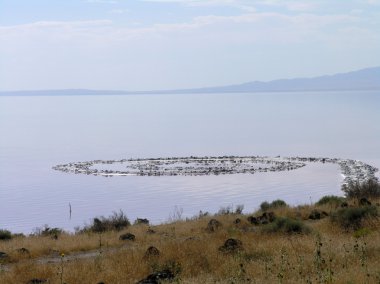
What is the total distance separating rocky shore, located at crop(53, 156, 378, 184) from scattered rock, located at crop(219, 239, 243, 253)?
3567 cm

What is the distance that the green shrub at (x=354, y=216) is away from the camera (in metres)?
16.6

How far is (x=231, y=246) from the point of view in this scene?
1402 centimetres

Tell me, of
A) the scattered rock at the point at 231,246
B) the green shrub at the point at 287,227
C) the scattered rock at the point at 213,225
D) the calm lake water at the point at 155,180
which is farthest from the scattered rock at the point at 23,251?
the calm lake water at the point at 155,180

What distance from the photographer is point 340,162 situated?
6038 cm

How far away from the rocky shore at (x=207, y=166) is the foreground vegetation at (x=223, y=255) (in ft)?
107

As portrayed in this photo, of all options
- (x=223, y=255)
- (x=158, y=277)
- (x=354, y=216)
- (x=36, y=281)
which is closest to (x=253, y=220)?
(x=354, y=216)

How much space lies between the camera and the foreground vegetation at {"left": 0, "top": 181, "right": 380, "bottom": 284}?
10.6 m

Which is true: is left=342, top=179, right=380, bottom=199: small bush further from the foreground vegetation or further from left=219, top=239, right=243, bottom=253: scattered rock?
left=219, top=239, right=243, bottom=253: scattered rock

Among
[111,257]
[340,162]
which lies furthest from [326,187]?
[111,257]

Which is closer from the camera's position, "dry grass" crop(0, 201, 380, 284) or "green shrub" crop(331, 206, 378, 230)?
"dry grass" crop(0, 201, 380, 284)

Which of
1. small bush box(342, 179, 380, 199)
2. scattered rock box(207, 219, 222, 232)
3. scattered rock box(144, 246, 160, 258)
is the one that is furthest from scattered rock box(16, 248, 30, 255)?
small bush box(342, 179, 380, 199)

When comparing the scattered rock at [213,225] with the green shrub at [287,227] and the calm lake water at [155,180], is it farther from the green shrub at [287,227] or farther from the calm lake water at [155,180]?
the calm lake water at [155,180]

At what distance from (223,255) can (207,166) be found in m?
46.3

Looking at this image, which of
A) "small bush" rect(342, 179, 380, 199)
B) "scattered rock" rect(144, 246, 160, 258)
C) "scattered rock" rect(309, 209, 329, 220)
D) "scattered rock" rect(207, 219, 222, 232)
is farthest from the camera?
"small bush" rect(342, 179, 380, 199)
